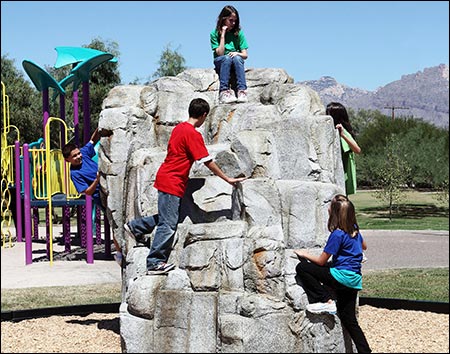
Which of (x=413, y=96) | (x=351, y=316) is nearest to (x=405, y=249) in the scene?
(x=351, y=316)

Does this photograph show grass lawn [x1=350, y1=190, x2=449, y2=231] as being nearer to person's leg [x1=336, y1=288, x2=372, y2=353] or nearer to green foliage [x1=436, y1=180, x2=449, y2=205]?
green foliage [x1=436, y1=180, x2=449, y2=205]

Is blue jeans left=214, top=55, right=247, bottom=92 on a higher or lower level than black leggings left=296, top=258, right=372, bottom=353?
higher

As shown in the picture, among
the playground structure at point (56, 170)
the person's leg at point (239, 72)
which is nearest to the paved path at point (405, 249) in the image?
the playground structure at point (56, 170)

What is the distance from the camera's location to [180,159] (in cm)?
541

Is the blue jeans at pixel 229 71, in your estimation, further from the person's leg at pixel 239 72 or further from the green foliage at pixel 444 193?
the green foliage at pixel 444 193

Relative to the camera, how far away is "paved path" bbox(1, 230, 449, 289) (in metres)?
11.3

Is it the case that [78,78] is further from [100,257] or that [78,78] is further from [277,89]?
[277,89]

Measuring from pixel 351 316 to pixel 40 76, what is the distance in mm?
10118

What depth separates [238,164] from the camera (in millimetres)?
5609

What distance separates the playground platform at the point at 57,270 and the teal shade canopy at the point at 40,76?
327 centimetres

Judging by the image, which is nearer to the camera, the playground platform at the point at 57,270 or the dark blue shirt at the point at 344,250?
the dark blue shirt at the point at 344,250

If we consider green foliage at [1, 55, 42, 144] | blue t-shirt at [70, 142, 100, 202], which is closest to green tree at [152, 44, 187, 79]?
green foliage at [1, 55, 42, 144]

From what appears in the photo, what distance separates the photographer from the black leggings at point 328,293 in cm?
527

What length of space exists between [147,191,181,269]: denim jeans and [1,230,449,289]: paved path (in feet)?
15.9
